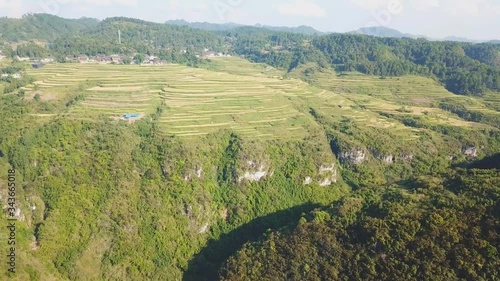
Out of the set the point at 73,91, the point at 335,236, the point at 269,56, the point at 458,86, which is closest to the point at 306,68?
the point at 269,56

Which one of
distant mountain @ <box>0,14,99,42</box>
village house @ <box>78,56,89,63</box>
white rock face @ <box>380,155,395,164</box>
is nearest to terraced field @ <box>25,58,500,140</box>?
white rock face @ <box>380,155,395,164</box>

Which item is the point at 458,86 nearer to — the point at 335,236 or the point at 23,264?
the point at 335,236

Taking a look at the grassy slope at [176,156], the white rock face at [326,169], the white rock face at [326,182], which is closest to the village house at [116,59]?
the grassy slope at [176,156]

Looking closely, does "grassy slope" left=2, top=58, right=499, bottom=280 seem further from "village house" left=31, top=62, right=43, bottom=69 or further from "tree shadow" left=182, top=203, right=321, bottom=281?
"village house" left=31, top=62, right=43, bottom=69

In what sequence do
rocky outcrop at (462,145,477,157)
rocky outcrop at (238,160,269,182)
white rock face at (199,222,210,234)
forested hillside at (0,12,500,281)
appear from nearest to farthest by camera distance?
forested hillside at (0,12,500,281), white rock face at (199,222,210,234), rocky outcrop at (238,160,269,182), rocky outcrop at (462,145,477,157)

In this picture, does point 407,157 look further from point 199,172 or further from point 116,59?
point 116,59

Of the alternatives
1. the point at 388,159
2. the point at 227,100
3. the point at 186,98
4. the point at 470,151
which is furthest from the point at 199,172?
the point at 470,151
